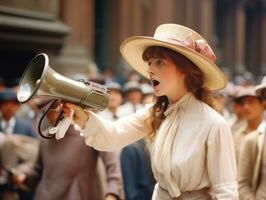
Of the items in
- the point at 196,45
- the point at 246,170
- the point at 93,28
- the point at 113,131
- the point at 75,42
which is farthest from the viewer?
the point at 93,28

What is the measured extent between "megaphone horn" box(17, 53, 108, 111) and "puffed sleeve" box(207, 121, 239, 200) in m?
0.64

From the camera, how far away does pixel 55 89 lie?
291 centimetres

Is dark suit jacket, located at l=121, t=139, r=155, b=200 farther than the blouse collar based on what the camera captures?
Yes

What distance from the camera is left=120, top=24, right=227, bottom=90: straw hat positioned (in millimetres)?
3209

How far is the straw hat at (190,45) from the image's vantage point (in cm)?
321

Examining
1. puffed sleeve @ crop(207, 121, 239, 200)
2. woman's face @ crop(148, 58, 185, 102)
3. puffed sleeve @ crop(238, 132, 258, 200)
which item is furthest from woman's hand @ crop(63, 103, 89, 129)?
puffed sleeve @ crop(238, 132, 258, 200)

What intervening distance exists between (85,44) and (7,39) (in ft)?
7.61

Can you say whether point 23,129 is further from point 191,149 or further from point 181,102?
point 191,149

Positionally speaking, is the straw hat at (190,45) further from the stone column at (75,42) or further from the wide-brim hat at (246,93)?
the stone column at (75,42)

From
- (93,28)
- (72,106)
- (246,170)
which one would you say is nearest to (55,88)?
(72,106)

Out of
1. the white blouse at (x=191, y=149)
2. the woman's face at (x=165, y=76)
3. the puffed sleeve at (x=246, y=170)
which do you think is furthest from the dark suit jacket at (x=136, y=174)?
the woman's face at (x=165, y=76)

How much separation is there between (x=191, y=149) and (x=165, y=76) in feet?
1.49

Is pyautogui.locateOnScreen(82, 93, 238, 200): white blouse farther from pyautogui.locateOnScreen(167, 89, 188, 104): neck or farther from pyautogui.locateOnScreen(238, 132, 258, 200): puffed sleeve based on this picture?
pyautogui.locateOnScreen(238, 132, 258, 200): puffed sleeve

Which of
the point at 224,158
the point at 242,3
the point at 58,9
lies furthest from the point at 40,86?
the point at 242,3
